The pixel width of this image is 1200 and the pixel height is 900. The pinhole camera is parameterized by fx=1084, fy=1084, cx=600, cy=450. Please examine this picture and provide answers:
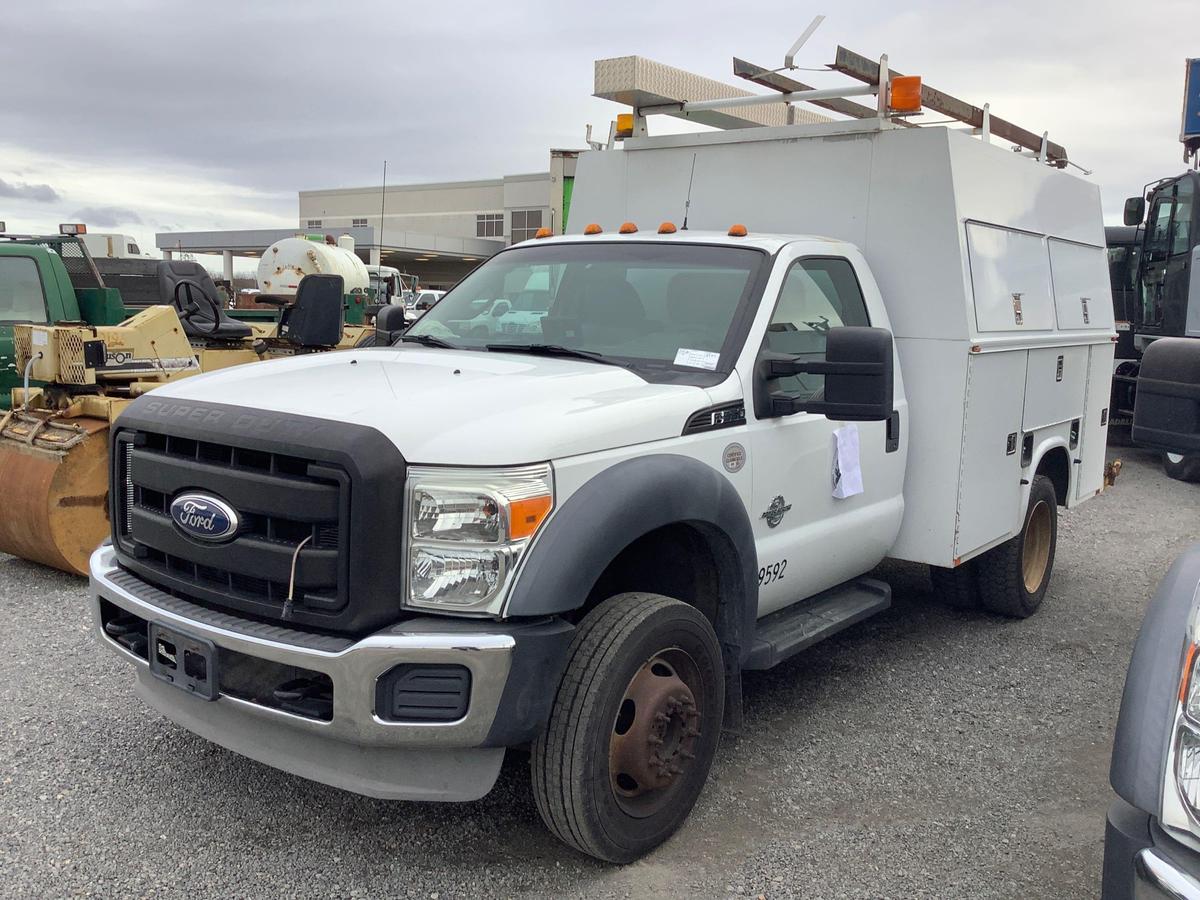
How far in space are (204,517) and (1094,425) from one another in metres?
5.71

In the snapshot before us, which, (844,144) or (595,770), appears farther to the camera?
(844,144)

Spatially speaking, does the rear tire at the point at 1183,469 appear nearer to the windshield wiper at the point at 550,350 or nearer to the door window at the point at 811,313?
the door window at the point at 811,313

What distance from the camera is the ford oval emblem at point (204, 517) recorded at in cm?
318

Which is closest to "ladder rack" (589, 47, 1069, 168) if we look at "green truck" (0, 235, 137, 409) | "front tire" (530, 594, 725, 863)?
"front tire" (530, 594, 725, 863)

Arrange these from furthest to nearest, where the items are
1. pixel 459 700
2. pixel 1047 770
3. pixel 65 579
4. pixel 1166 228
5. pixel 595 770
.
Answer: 1. pixel 1166 228
2. pixel 65 579
3. pixel 1047 770
4. pixel 595 770
5. pixel 459 700

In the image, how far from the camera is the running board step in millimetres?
4098

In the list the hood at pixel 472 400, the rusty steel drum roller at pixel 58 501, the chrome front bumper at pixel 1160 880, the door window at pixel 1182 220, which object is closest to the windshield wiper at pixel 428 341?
the hood at pixel 472 400

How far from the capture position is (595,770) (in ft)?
10.5

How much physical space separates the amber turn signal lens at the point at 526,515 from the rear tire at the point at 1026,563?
3.77 m

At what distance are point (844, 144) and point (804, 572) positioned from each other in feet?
7.15

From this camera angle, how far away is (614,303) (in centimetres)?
441

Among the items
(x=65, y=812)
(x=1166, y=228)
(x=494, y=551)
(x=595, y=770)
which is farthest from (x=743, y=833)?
(x=1166, y=228)

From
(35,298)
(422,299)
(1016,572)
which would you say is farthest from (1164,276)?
(422,299)

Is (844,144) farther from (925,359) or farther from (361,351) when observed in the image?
(361,351)
